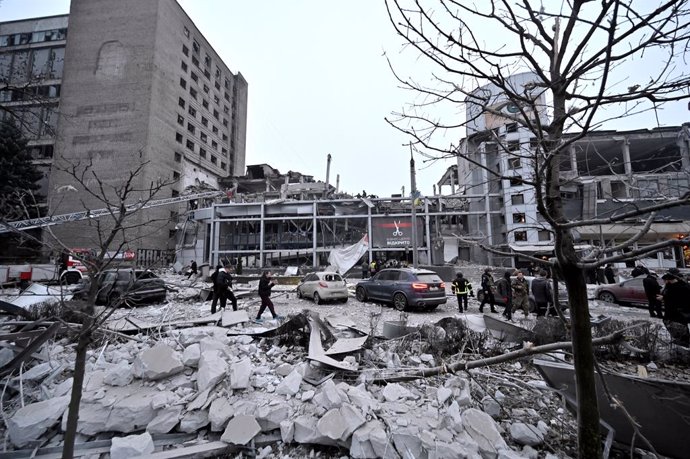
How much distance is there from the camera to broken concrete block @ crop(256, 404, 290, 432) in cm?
393

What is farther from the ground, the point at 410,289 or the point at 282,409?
the point at 410,289

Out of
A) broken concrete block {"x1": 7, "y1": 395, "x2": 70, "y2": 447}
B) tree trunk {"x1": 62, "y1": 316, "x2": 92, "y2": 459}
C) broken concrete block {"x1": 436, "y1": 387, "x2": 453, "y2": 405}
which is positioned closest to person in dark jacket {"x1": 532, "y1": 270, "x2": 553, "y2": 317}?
broken concrete block {"x1": 436, "y1": 387, "x2": 453, "y2": 405}

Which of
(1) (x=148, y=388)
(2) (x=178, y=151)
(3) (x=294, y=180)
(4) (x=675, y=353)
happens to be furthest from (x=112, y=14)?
(4) (x=675, y=353)

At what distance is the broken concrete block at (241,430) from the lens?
12.1ft

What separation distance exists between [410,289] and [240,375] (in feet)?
26.6

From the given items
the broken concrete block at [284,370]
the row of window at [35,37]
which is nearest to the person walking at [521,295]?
the broken concrete block at [284,370]

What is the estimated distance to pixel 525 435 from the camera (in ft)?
12.0

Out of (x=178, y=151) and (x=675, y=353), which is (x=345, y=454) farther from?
(x=178, y=151)

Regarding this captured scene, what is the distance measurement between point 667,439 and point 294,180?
4895 cm

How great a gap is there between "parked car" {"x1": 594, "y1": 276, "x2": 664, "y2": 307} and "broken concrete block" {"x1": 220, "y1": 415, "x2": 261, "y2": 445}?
16.5m

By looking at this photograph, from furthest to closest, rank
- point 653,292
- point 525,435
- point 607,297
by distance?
point 607,297 → point 653,292 → point 525,435

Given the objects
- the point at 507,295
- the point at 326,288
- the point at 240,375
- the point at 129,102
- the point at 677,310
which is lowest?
the point at 240,375

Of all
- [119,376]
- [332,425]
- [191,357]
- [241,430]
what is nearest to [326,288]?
[191,357]

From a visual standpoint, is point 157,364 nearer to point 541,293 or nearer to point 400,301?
point 400,301
